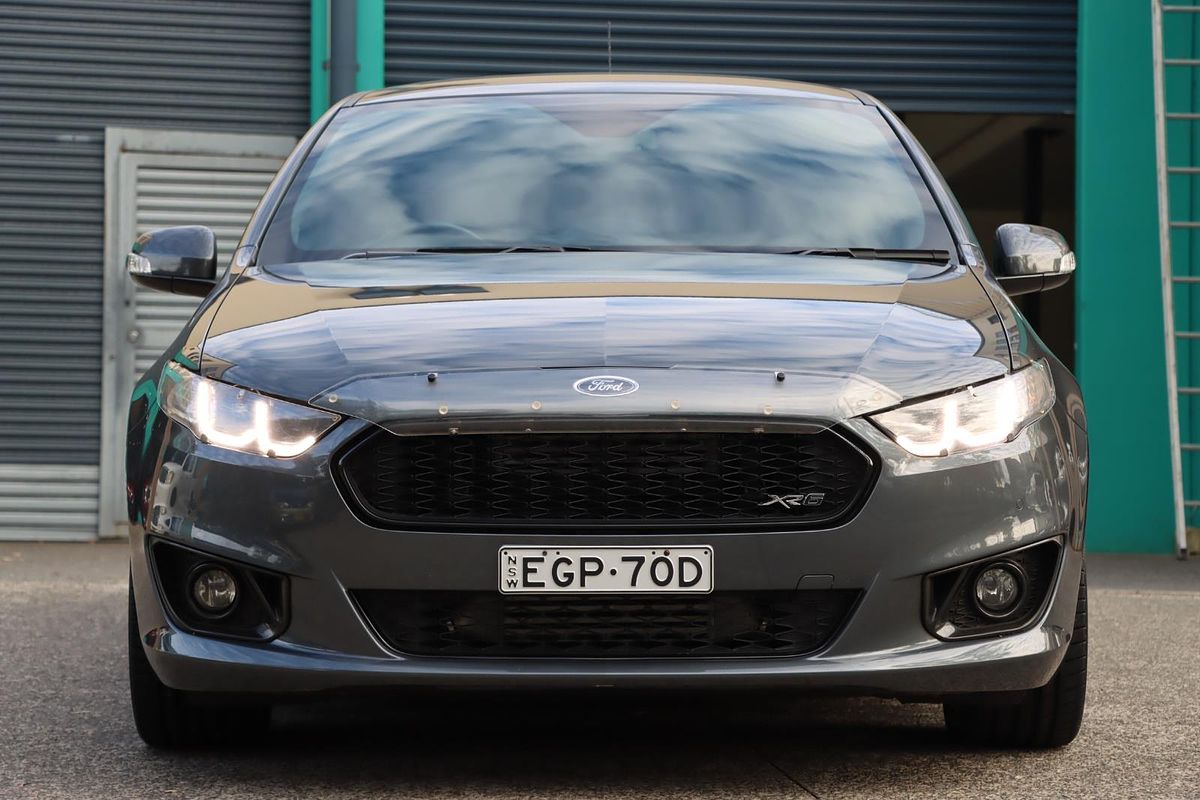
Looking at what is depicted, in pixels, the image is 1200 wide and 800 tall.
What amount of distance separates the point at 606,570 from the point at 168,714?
44.2 inches

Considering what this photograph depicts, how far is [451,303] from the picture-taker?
3.72m

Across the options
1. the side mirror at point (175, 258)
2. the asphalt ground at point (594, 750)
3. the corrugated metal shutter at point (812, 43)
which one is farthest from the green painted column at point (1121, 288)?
the side mirror at point (175, 258)

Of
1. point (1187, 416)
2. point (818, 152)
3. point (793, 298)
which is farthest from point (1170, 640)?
point (1187, 416)

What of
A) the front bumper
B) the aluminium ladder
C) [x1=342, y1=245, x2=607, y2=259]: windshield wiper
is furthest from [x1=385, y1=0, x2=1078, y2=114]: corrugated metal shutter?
the front bumper

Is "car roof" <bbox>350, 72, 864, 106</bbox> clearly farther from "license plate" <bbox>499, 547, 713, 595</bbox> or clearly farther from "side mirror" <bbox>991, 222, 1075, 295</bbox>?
"license plate" <bbox>499, 547, 713, 595</bbox>

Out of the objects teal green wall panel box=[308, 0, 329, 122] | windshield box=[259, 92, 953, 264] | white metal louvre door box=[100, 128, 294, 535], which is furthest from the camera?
teal green wall panel box=[308, 0, 329, 122]

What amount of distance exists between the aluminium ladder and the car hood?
5.82m

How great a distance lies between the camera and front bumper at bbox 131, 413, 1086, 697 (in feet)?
10.8

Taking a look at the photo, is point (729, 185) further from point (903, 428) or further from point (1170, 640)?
point (1170, 640)

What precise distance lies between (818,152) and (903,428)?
1.44 meters

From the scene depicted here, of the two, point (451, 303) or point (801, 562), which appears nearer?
point (801, 562)

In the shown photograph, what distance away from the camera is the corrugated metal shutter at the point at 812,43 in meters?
10.4

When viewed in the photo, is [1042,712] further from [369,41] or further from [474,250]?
[369,41]

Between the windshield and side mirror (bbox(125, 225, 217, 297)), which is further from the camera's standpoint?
side mirror (bbox(125, 225, 217, 297))
